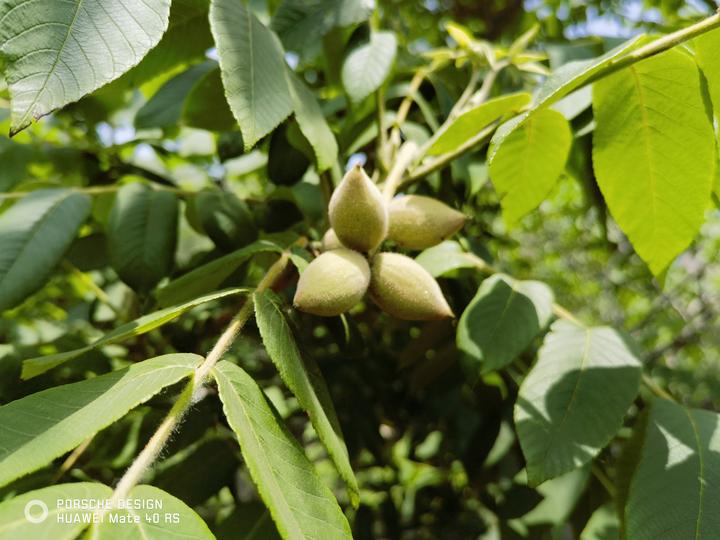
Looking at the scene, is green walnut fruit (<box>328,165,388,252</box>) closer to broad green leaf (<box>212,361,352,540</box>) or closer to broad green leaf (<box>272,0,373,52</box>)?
broad green leaf (<box>212,361,352,540</box>)

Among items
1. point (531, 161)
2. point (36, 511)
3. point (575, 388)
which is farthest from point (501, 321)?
point (36, 511)

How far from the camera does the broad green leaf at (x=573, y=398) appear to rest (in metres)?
0.82

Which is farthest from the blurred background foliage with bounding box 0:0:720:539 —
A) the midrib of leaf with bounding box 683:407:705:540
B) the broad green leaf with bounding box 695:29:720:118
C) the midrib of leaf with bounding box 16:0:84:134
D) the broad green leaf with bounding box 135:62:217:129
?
the midrib of leaf with bounding box 16:0:84:134

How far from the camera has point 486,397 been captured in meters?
1.41

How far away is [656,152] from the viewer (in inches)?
35.9

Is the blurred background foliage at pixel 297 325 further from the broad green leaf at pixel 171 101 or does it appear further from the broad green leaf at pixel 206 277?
the broad green leaf at pixel 206 277

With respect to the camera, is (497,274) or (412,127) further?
(412,127)

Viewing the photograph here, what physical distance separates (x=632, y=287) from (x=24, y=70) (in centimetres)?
407

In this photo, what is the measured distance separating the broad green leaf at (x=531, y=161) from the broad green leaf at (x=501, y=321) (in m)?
0.15

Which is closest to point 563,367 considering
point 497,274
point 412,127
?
point 497,274

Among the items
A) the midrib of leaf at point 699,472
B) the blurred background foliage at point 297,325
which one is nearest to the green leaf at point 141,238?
the blurred background foliage at point 297,325

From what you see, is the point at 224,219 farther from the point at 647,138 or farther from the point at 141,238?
the point at 647,138

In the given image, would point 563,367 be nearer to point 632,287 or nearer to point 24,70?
point 24,70

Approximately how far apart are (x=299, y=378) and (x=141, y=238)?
565mm
